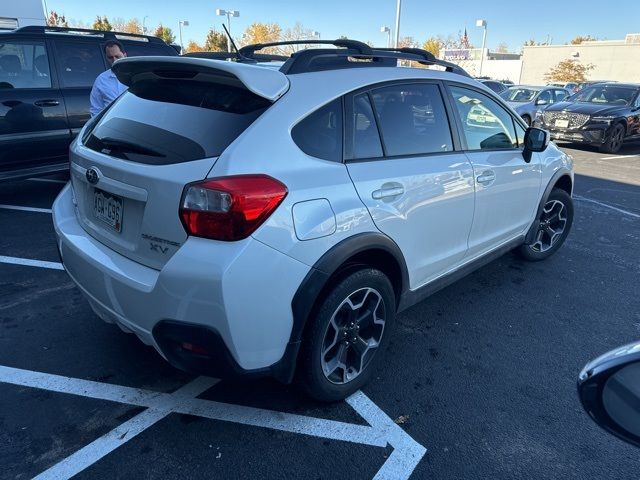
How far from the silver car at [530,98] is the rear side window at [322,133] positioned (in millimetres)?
13671

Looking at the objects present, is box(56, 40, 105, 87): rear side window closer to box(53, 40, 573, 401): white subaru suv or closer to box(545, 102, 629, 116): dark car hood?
box(53, 40, 573, 401): white subaru suv

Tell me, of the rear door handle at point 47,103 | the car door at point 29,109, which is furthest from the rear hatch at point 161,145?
the rear door handle at point 47,103

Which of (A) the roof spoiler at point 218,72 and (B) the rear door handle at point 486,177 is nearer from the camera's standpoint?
(A) the roof spoiler at point 218,72

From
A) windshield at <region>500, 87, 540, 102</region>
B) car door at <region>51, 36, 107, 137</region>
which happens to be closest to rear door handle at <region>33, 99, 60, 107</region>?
car door at <region>51, 36, 107, 137</region>

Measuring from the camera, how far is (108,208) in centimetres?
234

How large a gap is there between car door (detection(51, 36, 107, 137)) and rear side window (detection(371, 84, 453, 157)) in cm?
473

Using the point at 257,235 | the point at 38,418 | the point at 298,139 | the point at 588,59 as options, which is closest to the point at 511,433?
the point at 257,235

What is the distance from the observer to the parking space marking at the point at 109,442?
2092 millimetres

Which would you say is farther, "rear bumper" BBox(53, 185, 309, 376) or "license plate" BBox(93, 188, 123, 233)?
"license plate" BBox(93, 188, 123, 233)

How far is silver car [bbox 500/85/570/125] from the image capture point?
14.6m

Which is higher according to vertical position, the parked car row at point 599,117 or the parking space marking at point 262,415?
the parked car row at point 599,117

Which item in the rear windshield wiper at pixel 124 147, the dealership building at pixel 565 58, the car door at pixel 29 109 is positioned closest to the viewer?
the rear windshield wiper at pixel 124 147

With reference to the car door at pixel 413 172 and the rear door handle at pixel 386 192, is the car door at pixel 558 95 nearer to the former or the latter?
the car door at pixel 413 172

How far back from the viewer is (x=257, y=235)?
6.38 ft
